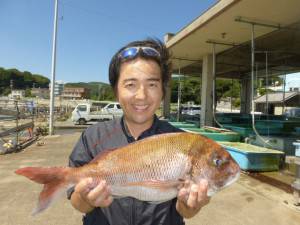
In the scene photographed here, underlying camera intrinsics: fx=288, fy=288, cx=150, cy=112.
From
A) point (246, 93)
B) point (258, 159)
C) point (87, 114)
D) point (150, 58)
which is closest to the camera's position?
point (150, 58)

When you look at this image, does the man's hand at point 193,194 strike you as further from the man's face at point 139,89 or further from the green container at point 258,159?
the green container at point 258,159

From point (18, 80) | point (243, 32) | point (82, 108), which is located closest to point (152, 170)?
point (243, 32)

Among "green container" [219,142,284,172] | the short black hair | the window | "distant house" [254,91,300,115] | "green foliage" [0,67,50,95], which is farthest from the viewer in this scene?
"green foliage" [0,67,50,95]

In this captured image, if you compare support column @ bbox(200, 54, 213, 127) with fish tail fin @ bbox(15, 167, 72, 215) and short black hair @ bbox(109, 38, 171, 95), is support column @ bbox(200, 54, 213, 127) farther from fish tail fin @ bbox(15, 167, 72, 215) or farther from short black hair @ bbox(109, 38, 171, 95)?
fish tail fin @ bbox(15, 167, 72, 215)

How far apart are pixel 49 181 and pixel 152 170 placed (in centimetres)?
58

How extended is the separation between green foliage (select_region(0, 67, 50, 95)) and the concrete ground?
148144 mm

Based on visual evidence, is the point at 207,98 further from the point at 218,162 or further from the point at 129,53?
the point at 218,162

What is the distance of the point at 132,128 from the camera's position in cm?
208

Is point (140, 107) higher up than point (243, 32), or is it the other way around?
point (243, 32)

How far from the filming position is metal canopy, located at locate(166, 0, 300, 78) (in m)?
8.12

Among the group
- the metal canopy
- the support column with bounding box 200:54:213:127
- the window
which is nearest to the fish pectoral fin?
the metal canopy

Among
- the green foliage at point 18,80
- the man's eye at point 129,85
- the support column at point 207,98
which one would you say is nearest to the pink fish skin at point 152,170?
the man's eye at point 129,85

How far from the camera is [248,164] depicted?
7508mm

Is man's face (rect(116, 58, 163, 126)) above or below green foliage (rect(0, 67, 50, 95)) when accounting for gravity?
below
